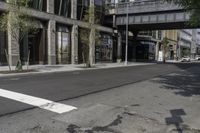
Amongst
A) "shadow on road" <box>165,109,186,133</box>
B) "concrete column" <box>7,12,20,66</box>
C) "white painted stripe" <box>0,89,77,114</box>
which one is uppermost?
"concrete column" <box>7,12,20,66</box>

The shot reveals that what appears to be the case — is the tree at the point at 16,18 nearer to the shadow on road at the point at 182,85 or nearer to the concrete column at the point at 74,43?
the shadow on road at the point at 182,85

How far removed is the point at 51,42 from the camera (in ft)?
116

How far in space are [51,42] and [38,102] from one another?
26530mm

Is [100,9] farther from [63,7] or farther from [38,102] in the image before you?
[38,102]

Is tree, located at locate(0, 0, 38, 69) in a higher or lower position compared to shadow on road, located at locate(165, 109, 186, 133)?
higher

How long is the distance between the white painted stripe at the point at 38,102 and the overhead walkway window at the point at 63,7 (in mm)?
27077

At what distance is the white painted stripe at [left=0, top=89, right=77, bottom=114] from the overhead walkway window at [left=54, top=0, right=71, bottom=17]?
2708 cm

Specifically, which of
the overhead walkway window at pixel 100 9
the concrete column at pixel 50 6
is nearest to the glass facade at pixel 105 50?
the overhead walkway window at pixel 100 9

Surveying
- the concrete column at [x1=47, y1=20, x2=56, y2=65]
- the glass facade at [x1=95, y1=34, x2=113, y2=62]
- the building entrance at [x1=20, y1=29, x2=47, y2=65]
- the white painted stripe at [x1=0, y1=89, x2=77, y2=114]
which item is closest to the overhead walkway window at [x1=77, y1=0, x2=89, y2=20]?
the concrete column at [x1=47, y1=20, x2=56, y2=65]

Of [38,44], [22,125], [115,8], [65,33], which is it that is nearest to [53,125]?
[22,125]

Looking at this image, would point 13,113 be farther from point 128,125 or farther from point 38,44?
point 38,44

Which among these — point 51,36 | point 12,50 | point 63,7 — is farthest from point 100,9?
point 12,50

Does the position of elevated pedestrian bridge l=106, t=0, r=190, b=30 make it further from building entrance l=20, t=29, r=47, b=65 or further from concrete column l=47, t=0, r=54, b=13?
building entrance l=20, t=29, r=47, b=65

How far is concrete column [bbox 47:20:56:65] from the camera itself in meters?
35.1
